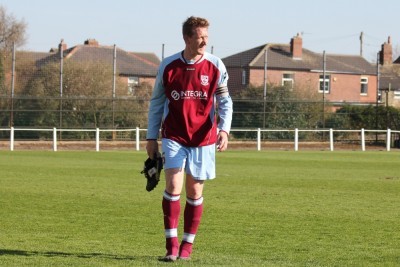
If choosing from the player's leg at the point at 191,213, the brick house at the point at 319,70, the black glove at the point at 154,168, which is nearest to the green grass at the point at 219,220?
the player's leg at the point at 191,213

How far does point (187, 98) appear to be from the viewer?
27.6 ft

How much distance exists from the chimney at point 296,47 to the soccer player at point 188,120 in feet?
210

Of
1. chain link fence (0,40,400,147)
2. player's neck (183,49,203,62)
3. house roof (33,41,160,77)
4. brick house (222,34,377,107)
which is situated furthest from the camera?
brick house (222,34,377,107)

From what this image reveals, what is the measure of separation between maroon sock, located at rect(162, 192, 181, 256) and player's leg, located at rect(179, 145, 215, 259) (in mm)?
104

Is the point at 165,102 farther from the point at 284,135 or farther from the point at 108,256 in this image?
the point at 284,135

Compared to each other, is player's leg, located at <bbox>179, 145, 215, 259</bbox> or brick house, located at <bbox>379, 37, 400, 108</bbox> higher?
brick house, located at <bbox>379, 37, 400, 108</bbox>

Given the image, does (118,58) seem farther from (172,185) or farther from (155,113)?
(172,185)

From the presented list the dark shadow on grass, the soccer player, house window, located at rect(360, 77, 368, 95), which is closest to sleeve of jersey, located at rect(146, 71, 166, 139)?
the soccer player

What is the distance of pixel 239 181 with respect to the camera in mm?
19875

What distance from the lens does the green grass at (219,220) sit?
873cm

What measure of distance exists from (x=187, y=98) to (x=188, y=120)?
0.19 meters

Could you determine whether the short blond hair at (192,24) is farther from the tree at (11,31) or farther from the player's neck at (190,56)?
the tree at (11,31)

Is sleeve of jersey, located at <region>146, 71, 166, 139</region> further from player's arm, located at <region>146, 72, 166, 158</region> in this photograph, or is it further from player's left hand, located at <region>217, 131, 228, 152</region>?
player's left hand, located at <region>217, 131, 228, 152</region>

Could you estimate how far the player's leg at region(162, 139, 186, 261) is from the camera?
27.6 feet
